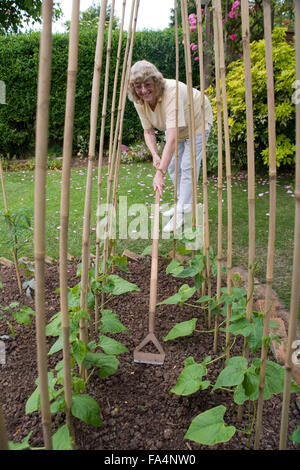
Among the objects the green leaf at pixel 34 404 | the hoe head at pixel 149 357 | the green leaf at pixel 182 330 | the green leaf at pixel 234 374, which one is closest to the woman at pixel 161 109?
the green leaf at pixel 182 330

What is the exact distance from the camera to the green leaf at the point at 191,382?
1132mm

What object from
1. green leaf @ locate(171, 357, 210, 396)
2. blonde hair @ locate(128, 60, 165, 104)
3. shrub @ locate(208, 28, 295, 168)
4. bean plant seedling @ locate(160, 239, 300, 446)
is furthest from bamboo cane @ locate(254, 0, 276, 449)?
shrub @ locate(208, 28, 295, 168)

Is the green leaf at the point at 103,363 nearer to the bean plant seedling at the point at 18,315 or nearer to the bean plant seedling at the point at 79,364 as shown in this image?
the bean plant seedling at the point at 79,364

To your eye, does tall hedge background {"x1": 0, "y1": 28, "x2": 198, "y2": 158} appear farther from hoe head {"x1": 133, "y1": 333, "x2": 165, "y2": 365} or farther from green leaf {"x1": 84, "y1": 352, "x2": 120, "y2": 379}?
green leaf {"x1": 84, "y1": 352, "x2": 120, "y2": 379}

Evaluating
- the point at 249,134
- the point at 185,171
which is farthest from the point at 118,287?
the point at 185,171

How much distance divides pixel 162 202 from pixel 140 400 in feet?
10.1

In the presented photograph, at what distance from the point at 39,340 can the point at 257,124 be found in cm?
459

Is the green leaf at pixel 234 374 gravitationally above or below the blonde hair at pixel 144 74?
below

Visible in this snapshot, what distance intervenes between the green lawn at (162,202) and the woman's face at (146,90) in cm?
109

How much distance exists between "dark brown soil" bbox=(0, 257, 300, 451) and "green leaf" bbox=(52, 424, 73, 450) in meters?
0.21

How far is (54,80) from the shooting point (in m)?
7.30

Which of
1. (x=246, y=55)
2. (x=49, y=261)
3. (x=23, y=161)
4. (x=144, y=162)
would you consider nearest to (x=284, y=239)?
(x=49, y=261)

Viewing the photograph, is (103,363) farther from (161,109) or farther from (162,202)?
(162,202)

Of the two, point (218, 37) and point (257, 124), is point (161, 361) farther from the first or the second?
point (257, 124)
